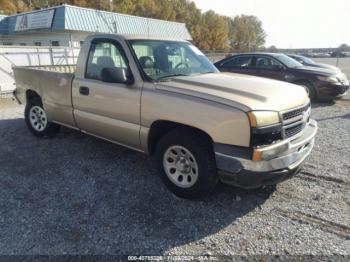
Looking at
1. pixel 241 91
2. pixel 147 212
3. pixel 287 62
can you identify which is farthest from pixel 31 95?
pixel 287 62

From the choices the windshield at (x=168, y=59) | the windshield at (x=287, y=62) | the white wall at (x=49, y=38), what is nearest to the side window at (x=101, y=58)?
the windshield at (x=168, y=59)

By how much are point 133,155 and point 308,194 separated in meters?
2.76

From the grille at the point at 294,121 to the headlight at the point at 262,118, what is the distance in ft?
0.52

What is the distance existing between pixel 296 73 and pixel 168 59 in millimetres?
6713

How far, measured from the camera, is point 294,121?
3223mm

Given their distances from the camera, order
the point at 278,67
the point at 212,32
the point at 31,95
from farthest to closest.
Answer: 1. the point at 212,32
2. the point at 278,67
3. the point at 31,95

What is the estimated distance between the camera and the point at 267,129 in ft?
9.36

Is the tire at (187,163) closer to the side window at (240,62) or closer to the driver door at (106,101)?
the driver door at (106,101)

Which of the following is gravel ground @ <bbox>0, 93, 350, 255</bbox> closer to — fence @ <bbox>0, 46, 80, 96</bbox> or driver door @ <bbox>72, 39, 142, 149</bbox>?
driver door @ <bbox>72, 39, 142, 149</bbox>

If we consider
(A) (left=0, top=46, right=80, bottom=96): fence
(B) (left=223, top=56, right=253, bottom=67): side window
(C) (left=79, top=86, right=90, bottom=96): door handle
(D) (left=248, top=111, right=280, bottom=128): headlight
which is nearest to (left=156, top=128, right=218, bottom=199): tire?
(D) (left=248, top=111, right=280, bottom=128): headlight

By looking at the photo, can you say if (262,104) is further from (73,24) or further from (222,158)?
(73,24)

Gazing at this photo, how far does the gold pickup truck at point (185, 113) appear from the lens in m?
2.91

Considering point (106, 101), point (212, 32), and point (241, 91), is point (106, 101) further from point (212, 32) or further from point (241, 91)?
point (212, 32)

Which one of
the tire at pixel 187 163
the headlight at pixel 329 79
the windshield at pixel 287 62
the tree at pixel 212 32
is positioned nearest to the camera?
the tire at pixel 187 163
